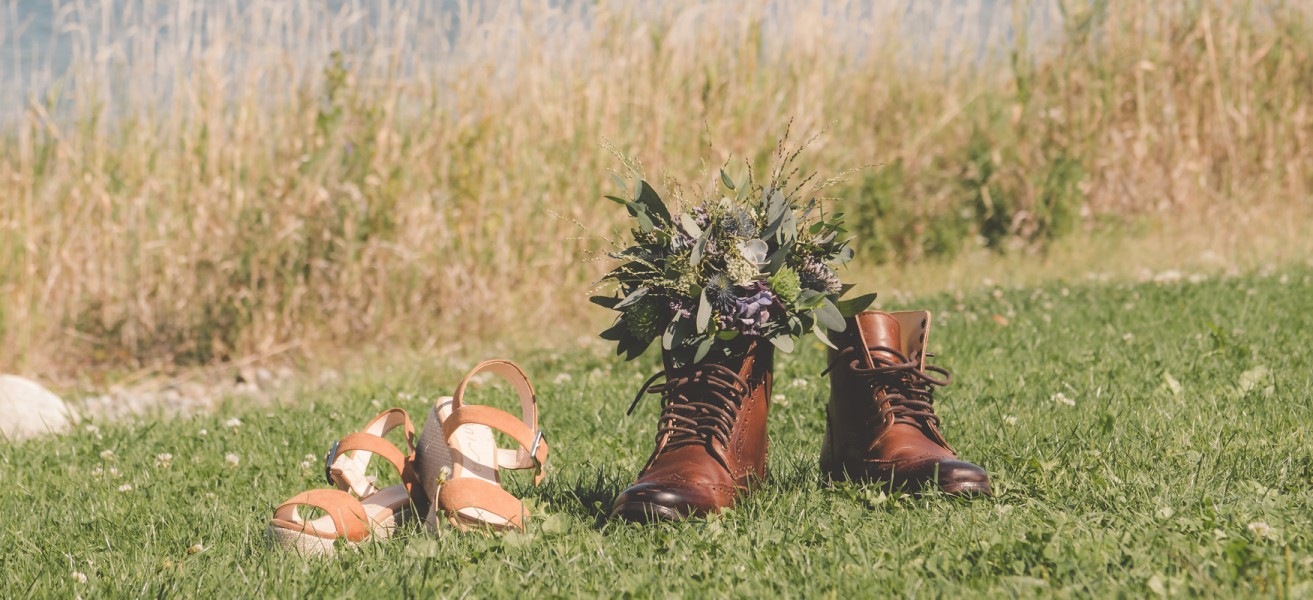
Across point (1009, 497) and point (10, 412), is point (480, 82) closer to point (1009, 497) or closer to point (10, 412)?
point (10, 412)

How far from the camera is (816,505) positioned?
9.02 ft

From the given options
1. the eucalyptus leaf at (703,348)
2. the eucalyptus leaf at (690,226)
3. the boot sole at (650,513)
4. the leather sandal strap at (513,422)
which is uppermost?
the eucalyptus leaf at (690,226)

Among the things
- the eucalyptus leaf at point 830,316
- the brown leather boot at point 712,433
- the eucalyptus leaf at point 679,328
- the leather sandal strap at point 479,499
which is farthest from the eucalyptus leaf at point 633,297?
the leather sandal strap at point 479,499

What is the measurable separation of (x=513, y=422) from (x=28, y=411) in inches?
116

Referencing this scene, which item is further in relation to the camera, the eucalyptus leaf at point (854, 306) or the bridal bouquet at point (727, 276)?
the eucalyptus leaf at point (854, 306)

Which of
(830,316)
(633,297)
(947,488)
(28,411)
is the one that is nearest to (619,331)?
(633,297)

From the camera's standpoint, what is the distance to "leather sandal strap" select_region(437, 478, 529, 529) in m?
2.60

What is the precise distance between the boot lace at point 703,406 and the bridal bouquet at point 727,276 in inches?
2.3

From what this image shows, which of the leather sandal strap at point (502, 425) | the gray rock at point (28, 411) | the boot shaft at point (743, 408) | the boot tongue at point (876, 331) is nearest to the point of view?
the leather sandal strap at point (502, 425)

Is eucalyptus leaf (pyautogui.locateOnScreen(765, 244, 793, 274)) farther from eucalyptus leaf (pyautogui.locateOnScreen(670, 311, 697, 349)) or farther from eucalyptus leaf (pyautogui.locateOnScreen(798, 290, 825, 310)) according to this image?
eucalyptus leaf (pyautogui.locateOnScreen(670, 311, 697, 349))

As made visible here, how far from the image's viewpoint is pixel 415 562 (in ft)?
7.91

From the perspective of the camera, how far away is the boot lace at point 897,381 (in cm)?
286

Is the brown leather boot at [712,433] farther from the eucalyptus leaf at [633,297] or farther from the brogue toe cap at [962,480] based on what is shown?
the brogue toe cap at [962,480]

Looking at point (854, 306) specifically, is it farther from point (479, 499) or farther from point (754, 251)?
point (479, 499)
